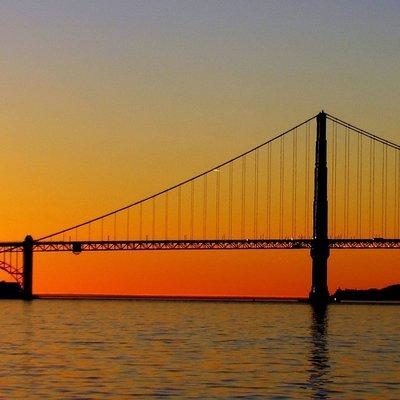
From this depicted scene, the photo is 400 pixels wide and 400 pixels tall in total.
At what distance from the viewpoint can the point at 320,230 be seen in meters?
143

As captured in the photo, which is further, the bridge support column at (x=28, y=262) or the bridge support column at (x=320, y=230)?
the bridge support column at (x=28, y=262)

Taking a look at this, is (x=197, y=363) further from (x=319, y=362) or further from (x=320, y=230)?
(x=320, y=230)

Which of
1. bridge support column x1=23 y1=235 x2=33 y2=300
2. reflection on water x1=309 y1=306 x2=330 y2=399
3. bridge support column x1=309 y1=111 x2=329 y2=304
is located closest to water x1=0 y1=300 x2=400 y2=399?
reflection on water x1=309 y1=306 x2=330 y2=399

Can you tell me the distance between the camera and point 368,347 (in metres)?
69.1

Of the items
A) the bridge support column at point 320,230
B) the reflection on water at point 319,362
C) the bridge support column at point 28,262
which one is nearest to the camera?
the reflection on water at point 319,362

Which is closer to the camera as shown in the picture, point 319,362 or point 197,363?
point 197,363

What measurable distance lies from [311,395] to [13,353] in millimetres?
19500

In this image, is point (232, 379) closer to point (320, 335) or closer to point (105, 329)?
point (320, 335)

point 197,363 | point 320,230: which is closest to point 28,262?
point 320,230

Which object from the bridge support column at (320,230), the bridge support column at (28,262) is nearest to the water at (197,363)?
the bridge support column at (320,230)

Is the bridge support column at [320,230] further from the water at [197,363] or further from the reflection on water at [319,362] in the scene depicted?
the water at [197,363]

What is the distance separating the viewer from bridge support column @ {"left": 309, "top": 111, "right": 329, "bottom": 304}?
144 metres

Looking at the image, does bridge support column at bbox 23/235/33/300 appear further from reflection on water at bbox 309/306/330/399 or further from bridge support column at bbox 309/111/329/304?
reflection on water at bbox 309/306/330/399

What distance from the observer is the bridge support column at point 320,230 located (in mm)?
143625
